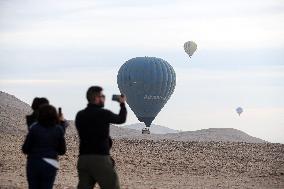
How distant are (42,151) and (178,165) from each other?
22.6 m

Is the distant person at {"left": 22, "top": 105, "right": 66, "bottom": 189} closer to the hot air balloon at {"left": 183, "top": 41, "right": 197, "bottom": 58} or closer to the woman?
the woman

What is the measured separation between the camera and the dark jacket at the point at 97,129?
359 inches

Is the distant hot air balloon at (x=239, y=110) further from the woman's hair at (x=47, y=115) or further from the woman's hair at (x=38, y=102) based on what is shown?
the woman's hair at (x=47, y=115)

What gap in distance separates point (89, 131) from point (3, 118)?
66.1 m

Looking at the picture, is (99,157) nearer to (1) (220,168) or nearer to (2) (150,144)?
(1) (220,168)

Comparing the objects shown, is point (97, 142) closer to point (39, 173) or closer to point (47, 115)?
point (47, 115)

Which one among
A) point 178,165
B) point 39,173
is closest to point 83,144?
point 39,173

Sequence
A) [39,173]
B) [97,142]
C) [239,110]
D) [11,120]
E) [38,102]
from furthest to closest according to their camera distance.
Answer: [239,110] < [11,120] < [38,102] < [97,142] < [39,173]

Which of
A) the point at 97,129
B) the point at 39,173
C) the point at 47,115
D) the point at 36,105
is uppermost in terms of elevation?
the point at 36,105

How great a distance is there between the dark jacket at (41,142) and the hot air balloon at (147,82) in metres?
55.5

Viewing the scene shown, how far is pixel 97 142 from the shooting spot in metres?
9.12

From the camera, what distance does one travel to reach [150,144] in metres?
41.0

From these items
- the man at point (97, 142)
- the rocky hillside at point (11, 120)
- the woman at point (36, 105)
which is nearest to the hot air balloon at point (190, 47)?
the rocky hillside at point (11, 120)

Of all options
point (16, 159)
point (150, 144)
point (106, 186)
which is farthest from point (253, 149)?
point (106, 186)
